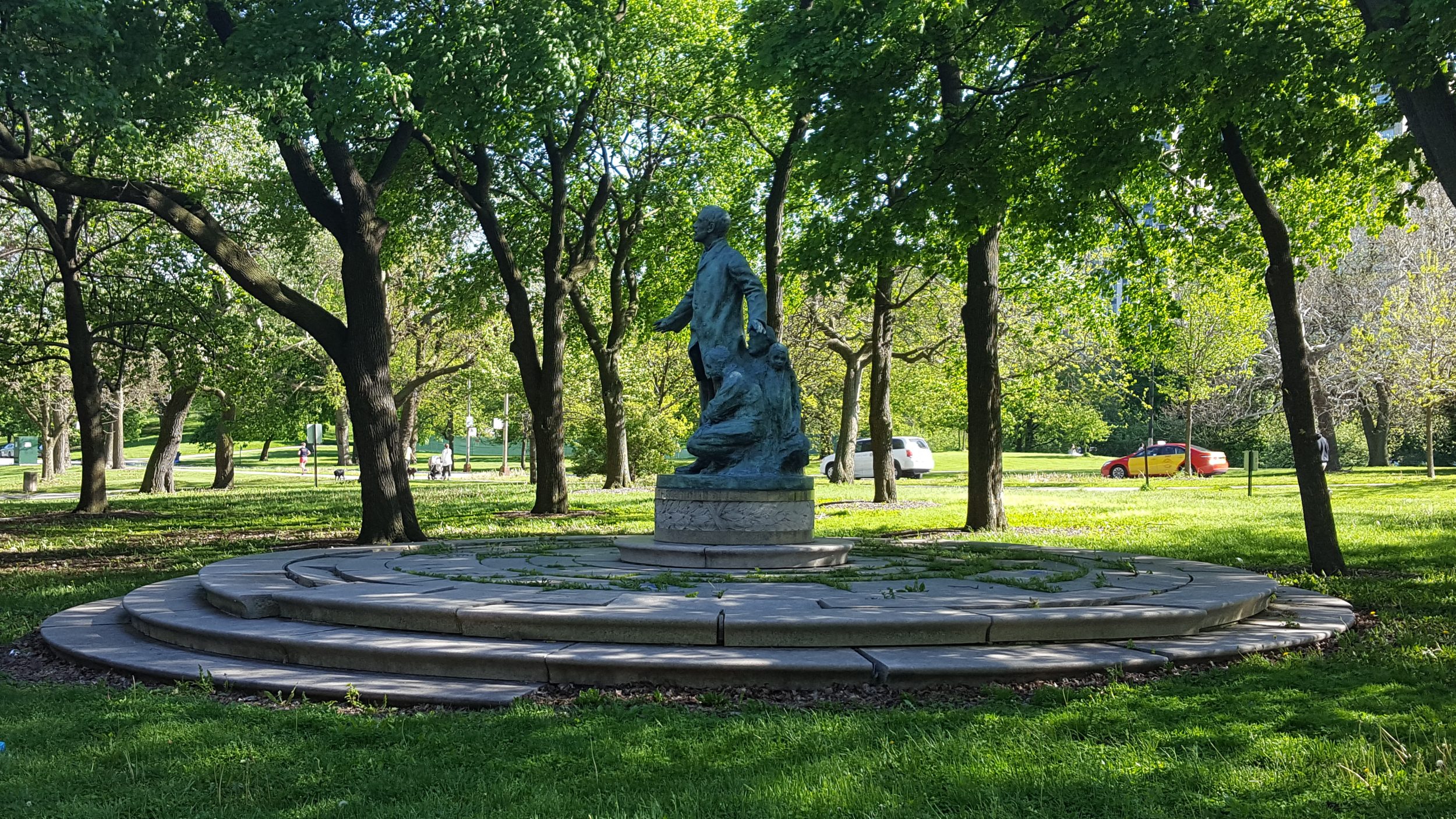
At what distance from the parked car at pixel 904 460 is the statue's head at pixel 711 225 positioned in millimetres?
31431

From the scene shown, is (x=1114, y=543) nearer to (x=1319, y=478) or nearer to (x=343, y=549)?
(x=1319, y=478)

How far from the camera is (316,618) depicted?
714cm

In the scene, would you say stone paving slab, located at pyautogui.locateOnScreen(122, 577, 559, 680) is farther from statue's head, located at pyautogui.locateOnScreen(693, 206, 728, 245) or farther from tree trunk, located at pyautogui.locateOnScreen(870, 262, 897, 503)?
tree trunk, located at pyautogui.locateOnScreen(870, 262, 897, 503)

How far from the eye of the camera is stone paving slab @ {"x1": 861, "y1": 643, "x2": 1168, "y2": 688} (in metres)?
5.82

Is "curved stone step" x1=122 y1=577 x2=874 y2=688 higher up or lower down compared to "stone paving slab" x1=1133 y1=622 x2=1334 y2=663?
higher up

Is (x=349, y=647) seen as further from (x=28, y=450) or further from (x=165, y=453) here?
(x=28, y=450)

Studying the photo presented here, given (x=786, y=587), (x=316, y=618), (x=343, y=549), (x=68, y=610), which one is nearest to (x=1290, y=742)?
(x=786, y=587)

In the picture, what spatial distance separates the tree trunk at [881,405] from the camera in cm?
2138

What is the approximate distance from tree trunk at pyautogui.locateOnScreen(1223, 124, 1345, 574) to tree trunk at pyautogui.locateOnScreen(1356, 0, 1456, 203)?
3400 millimetres

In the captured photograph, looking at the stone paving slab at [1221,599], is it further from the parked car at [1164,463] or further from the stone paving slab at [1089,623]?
the parked car at [1164,463]

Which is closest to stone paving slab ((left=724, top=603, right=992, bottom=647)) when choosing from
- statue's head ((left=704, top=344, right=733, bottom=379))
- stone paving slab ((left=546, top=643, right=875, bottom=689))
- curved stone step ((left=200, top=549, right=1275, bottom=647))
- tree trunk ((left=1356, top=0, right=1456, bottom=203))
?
curved stone step ((left=200, top=549, right=1275, bottom=647))

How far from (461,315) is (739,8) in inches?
407

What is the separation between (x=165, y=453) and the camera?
29.7 meters

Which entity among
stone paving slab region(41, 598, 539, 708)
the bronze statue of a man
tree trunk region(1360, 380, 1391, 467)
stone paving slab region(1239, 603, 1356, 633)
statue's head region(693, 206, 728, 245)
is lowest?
stone paving slab region(1239, 603, 1356, 633)
